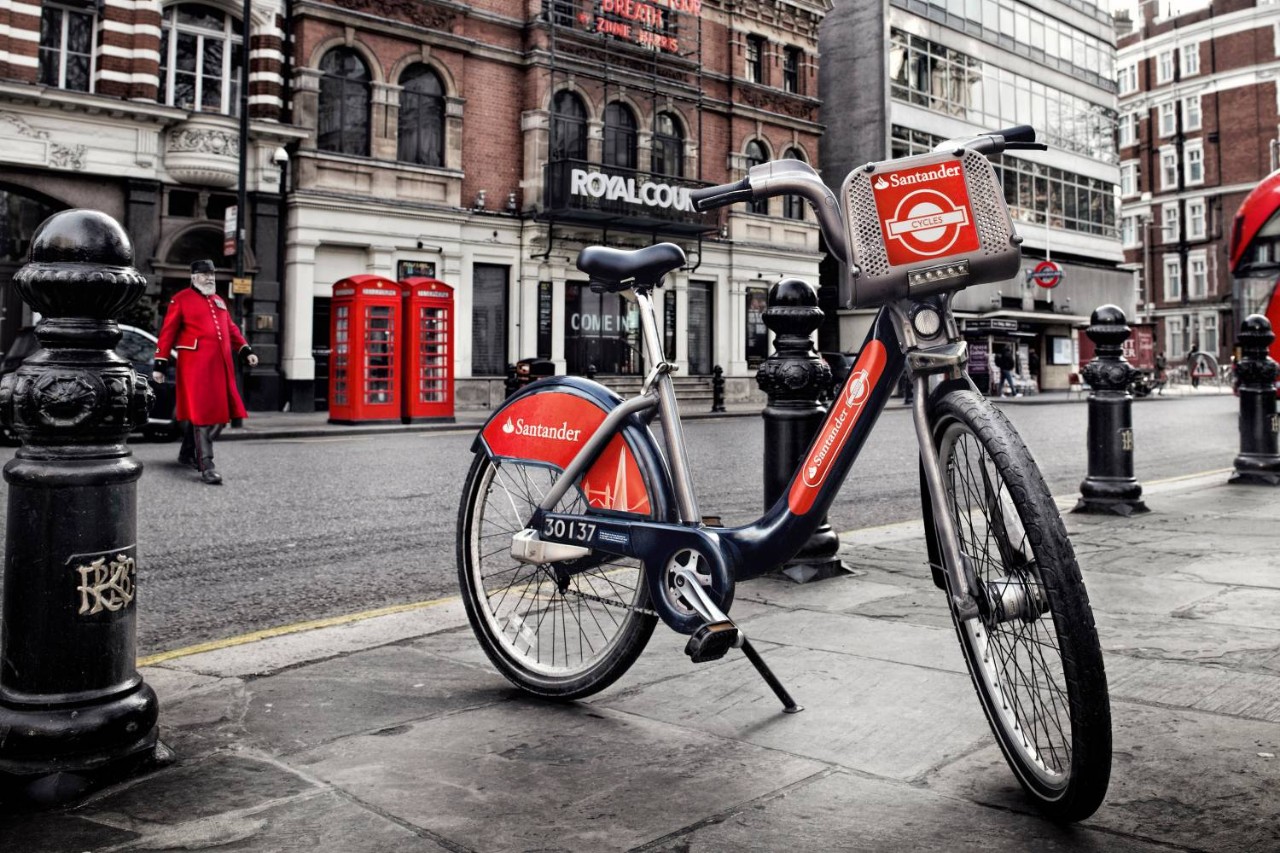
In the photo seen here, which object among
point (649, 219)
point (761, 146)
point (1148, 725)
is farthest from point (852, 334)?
point (1148, 725)

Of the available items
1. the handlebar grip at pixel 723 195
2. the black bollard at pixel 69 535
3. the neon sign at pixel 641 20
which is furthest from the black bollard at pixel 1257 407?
the neon sign at pixel 641 20

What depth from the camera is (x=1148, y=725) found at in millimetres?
2754

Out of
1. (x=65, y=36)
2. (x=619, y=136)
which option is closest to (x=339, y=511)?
(x=65, y=36)

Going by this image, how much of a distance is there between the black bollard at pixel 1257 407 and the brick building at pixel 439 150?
17279 millimetres

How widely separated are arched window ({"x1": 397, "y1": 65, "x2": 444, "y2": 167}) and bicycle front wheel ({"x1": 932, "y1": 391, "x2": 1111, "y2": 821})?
81.0 ft

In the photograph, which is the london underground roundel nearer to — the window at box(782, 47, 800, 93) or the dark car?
the dark car

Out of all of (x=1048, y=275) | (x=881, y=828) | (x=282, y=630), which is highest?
(x=1048, y=275)

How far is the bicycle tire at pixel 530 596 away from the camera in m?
3.04

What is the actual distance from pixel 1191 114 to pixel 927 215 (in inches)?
2849

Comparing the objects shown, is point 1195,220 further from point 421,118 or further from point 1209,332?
point 421,118

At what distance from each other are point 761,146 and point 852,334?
23.7 ft

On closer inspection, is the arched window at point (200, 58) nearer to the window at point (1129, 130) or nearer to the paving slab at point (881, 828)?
the paving slab at point (881, 828)

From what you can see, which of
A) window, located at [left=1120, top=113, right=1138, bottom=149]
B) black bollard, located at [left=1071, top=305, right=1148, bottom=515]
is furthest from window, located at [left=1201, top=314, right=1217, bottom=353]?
black bollard, located at [left=1071, top=305, right=1148, bottom=515]

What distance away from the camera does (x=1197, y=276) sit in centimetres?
6359
